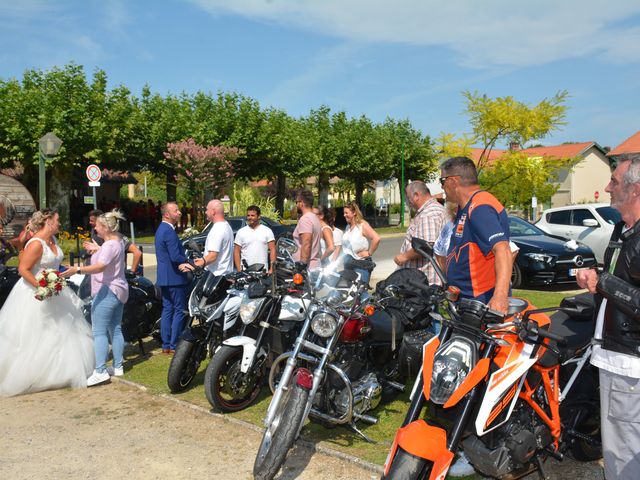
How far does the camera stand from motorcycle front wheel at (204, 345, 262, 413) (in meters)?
4.87

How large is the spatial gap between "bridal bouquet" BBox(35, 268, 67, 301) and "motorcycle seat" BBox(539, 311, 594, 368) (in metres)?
4.59

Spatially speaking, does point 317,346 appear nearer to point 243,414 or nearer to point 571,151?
point 243,414

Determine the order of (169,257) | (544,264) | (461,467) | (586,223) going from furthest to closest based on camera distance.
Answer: (586,223), (544,264), (169,257), (461,467)

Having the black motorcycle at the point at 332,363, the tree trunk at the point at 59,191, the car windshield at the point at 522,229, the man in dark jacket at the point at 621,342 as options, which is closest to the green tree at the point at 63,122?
the tree trunk at the point at 59,191

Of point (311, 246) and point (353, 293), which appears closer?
point (353, 293)

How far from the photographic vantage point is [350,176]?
4175 centimetres

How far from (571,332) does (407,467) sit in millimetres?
1722

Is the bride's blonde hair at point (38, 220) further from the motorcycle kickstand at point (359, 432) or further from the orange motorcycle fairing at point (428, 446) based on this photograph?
the orange motorcycle fairing at point (428, 446)

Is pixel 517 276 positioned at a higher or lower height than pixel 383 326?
lower

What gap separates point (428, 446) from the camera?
115 inches

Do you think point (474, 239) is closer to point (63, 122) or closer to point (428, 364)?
point (428, 364)

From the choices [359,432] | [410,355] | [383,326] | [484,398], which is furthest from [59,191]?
[484,398]

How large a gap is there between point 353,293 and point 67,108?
26032 millimetres

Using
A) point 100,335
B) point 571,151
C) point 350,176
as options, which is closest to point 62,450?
point 100,335
